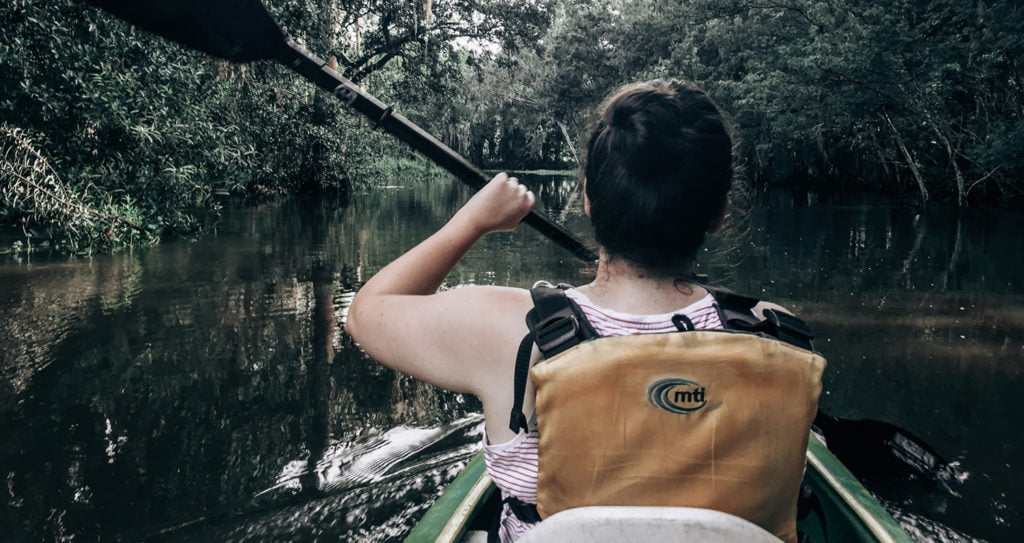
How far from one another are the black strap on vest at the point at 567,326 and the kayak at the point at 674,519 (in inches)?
7.6

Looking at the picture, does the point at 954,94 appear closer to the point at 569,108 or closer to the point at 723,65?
the point at 723,65

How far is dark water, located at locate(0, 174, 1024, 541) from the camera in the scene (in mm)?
2936

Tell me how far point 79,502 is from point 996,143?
14.4 m

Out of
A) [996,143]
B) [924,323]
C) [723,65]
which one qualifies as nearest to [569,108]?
[723,65]

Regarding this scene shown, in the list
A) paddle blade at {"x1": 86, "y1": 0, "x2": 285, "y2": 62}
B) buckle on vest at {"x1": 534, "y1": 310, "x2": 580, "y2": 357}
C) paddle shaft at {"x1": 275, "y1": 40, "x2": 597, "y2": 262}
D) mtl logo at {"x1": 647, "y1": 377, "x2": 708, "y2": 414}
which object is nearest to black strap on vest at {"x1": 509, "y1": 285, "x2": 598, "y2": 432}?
buckle on vest at {"x1": 534, "y1": 310, "x2": 580, "y2": 357}

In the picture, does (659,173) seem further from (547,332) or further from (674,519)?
(674,519)

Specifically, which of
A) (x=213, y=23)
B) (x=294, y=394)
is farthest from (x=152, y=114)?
(x=213, y=23)

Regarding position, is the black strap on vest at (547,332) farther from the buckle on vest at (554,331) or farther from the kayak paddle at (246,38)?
the kayak paddle at (246,38)

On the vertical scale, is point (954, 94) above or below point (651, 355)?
above

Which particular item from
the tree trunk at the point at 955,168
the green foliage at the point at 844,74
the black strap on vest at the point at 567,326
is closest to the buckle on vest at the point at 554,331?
the black strap on vest at the point at 567,326

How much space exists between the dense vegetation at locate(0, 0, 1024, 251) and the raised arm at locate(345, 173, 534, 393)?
284mm

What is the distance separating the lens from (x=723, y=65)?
71.4 feet

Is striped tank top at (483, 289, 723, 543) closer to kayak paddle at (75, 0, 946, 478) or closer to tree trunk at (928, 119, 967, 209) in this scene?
kayak paddle at (75, 0, 946, 478)

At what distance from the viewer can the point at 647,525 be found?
97 cm
